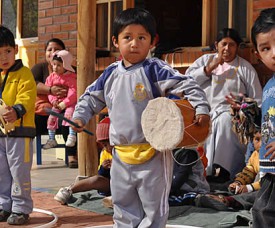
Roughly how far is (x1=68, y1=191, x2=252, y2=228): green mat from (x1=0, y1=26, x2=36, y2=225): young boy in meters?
0.63

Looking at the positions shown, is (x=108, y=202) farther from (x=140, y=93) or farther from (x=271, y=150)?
(x=271, y=150)

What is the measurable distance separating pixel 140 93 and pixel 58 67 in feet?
13.1

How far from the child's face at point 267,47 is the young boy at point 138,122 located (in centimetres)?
55

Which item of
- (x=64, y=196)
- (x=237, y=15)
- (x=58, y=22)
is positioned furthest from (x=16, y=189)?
(x=58, y=22)

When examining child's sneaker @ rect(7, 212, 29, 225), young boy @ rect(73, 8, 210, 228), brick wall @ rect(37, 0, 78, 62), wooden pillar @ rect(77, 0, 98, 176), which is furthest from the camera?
brick wall @ rect(37, 0, 78, 62)

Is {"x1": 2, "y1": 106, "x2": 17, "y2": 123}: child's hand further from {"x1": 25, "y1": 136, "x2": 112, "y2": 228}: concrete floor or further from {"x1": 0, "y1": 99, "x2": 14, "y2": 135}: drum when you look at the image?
{"x1": 25, "y1": 136, "x2": 112, "y2": 228}: concrete floor

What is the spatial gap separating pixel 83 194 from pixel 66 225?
931 mm

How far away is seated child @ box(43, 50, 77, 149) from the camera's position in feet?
22.9

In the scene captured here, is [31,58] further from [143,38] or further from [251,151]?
[143,38]

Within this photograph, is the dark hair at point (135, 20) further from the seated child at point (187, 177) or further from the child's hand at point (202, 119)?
the seated child at point (187, 177)

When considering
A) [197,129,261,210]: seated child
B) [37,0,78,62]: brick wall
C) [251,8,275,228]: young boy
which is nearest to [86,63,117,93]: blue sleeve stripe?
[251,8,275,228]: young boy

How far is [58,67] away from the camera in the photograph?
23.3 ft

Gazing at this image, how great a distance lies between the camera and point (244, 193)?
183 inches

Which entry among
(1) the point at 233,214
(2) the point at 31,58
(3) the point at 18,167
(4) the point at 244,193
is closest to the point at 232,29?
(4) the point at 244,193
